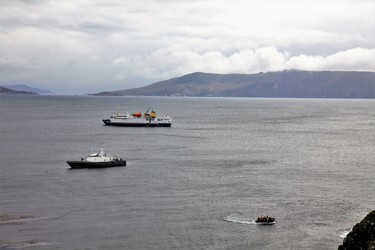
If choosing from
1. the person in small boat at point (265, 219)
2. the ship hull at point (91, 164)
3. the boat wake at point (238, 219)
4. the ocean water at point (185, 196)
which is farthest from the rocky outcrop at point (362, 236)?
the ship hull at point (91, 164)

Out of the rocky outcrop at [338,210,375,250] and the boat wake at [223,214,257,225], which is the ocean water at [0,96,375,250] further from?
the rocky outcrop at [338,210,375,250]

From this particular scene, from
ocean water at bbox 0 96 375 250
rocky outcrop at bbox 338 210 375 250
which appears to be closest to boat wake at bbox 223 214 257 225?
ocean water at bbox 0 96 375 250

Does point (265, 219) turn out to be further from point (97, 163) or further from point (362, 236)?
point (97, 163)

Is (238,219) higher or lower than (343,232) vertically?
higher

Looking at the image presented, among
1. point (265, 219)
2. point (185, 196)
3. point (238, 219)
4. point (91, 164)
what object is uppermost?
point (91, 164)

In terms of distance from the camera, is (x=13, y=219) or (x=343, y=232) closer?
(x=343, y=232)

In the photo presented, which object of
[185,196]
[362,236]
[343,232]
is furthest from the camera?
[185,196]

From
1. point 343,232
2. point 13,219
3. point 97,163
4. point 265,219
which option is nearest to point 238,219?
point 265,219

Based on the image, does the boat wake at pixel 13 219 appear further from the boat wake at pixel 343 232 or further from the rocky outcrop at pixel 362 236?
the rocky outcrop at pixel 362 236

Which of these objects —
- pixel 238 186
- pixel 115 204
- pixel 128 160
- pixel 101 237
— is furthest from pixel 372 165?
pixel 101 237

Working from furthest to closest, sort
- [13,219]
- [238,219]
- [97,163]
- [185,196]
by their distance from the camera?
1. [97,163]
2. [185,196]
3. [238,219]
4. [13,219]

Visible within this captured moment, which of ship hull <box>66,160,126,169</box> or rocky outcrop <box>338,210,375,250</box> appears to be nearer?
rocky outcrop <box>338,210,375,250</box>

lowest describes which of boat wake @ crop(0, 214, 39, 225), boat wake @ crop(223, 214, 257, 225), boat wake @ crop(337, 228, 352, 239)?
boat wake @ crop(337, 228, 352, 239)
